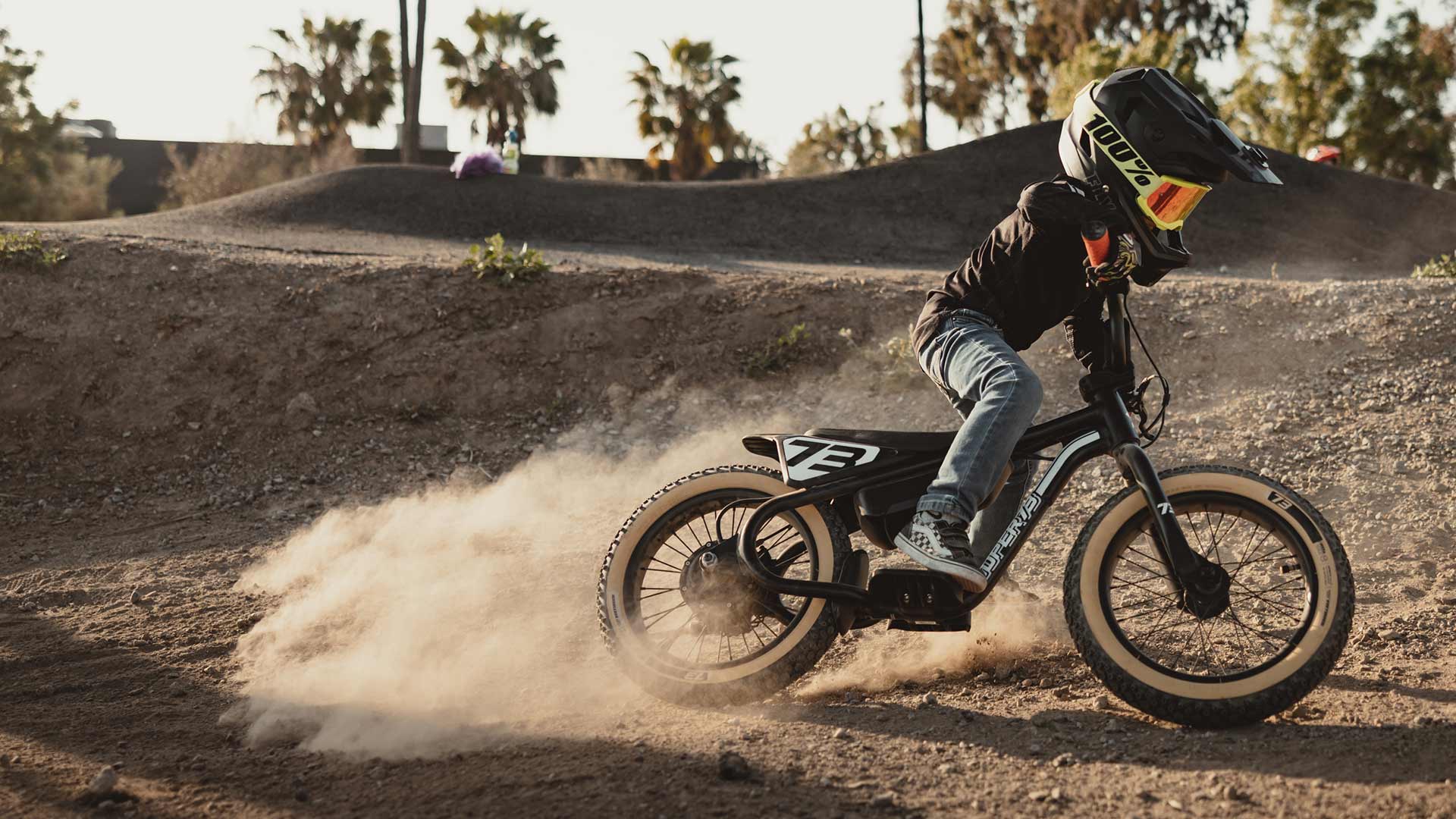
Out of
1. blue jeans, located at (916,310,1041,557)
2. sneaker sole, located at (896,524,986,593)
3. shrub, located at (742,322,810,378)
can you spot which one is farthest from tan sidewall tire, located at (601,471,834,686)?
shrub, located at (742,322,810,378)

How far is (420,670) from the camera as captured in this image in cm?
464

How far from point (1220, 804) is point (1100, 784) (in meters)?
0.33

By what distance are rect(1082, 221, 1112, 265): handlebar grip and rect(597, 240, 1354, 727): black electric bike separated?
0.22 metres

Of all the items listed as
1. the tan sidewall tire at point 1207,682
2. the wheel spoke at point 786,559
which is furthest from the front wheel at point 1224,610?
the wheel spoke at point 786,559

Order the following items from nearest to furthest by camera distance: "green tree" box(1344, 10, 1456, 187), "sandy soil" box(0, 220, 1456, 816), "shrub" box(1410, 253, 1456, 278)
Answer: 1. "sandy soil" box(0, 220, 1456, 816)
2. "shrub" box(1410, 253, 1456, 278)
3. "green tree" box(1344, 10, 1456, 187)

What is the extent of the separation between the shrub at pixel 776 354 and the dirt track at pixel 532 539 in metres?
0.07

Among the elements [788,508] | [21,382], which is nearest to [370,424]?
[21,382]

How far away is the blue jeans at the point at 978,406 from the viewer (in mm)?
3750

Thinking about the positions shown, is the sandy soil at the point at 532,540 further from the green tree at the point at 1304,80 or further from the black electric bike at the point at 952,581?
the green tree at the point at 1304,80

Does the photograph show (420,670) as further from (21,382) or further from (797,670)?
(21,382)

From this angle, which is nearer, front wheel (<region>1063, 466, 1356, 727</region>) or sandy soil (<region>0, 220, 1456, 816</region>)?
sandy soil (<region>0, 220, 1456, 816</region>)

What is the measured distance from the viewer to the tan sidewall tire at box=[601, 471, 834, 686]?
4094 millimetres

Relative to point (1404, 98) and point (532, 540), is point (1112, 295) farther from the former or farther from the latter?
point (1404, 98)

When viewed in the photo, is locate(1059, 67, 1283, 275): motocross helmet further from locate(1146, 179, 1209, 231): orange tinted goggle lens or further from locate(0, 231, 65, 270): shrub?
locate(0, 231, 65, 270): shrub
